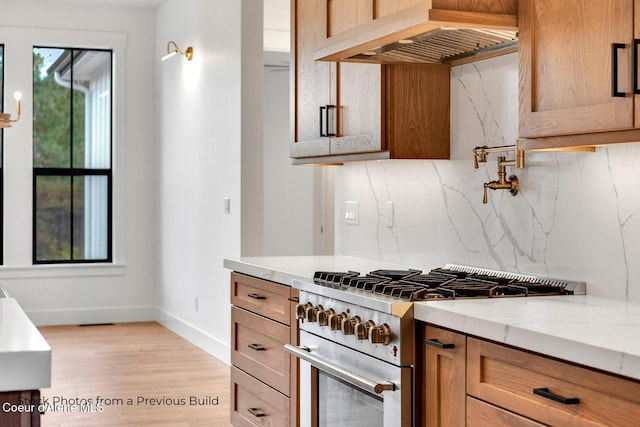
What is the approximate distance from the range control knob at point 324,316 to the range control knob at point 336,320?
Result: 0.02 meters

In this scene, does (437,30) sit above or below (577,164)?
above

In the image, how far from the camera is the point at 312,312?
118 inches

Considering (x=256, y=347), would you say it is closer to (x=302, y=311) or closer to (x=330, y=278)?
(x=302, y=311)

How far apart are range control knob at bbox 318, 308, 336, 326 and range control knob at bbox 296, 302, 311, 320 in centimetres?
13

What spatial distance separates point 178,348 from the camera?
6.67 meters

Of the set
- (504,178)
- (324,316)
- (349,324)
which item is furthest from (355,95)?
(349,324)

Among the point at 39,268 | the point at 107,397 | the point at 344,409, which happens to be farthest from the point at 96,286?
the point at 344,409

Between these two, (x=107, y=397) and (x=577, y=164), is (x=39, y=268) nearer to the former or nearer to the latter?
(x=107, y=397)

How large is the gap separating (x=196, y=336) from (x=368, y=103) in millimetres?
3758

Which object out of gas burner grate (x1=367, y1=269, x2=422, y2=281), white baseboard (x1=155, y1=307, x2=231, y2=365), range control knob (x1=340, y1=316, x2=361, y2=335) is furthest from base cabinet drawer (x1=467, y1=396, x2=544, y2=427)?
white baseboard (x1=155, y1=307, x2=231, y2=365)

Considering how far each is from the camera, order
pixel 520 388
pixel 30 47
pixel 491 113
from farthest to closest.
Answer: pixel 30 47
pixel 491 113
pixel 520 388

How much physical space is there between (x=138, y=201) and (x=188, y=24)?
6.36ft

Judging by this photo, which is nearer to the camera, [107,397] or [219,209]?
[107,397]

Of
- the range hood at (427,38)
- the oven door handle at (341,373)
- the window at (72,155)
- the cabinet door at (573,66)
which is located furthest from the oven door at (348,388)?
the window at (72,155)
